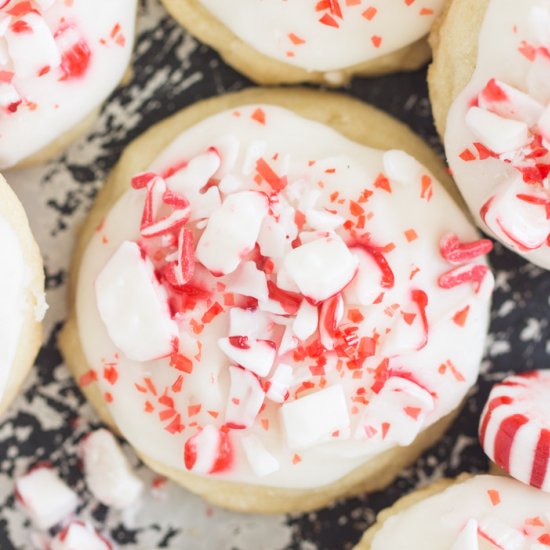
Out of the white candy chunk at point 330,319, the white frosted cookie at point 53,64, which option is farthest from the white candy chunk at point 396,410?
the white frosted cookie at point 53,64

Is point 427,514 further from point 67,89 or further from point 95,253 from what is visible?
point 67,89

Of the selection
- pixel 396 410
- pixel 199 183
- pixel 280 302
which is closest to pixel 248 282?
pixel 280 302

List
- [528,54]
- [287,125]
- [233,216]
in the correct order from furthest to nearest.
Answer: [287,125] < [233,216] < [528,54]

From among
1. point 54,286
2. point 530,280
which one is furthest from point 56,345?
point 530,280

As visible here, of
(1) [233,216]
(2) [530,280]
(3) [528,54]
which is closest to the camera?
(3) [528,54]

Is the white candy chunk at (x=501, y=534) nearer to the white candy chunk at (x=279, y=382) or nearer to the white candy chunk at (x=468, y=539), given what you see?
the white candy chunk at (x=468, y=539)

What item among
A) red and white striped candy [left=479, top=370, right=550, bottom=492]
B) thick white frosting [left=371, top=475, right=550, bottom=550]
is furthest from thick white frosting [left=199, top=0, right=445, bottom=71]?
thick white frosting [left=371, top=475, right=550, bottom=550]

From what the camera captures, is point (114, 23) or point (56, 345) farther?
point (56, 345)
